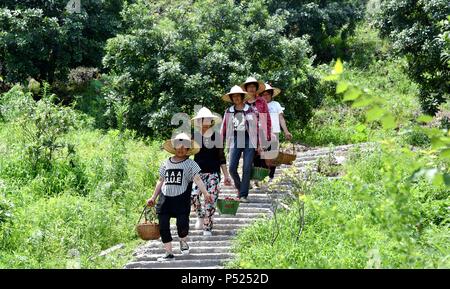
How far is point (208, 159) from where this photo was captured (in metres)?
8.77

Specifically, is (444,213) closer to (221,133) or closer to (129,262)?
(221,133)

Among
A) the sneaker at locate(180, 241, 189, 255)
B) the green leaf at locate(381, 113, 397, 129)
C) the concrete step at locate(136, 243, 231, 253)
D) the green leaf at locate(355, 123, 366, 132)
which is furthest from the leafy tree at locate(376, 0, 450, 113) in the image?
the green leaf at locate(381, 113, 397, 129)

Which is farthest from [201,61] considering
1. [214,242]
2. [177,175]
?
[177,175]

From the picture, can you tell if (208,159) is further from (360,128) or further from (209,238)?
(360,128)

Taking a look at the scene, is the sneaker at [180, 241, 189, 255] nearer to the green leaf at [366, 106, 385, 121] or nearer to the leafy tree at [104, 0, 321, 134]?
the green leaf at [366, 106, 385, 121]

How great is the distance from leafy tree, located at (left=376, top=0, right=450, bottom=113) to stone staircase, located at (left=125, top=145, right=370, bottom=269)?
5524 mm

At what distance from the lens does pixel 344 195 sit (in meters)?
9.90

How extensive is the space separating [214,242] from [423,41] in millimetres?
8080

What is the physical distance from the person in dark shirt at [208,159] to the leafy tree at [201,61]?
6.23 metres

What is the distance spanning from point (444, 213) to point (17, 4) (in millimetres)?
14553

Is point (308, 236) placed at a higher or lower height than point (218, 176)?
lower

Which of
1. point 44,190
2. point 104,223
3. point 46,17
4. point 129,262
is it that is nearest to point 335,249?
point 129,262
